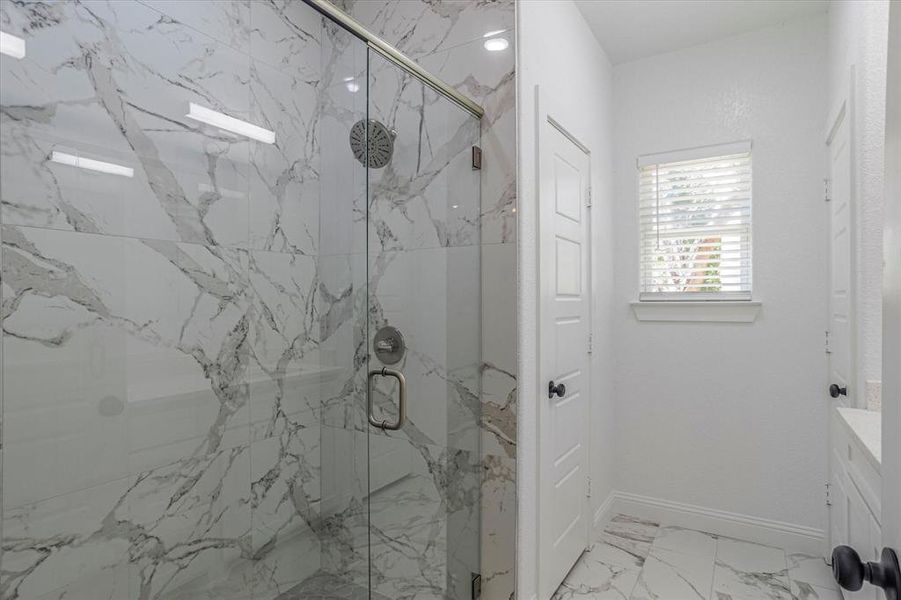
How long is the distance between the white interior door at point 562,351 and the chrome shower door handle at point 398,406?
0.65 metres

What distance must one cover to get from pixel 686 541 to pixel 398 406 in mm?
2053

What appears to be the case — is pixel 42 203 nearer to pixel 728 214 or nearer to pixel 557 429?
pixel 557 429

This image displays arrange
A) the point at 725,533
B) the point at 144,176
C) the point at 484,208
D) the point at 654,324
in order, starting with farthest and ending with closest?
1. the point at 654,324
2. the point at 725,533
3. the point at 484,208
4. the point at 144,176

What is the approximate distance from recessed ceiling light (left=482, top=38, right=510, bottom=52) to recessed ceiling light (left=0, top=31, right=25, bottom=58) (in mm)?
1520

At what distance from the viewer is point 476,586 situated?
2004 mm

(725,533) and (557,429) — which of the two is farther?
(725,533)

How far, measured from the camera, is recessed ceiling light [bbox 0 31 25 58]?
1089 millimetres

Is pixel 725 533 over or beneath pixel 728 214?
beneath

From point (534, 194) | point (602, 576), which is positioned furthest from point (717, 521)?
point (534, 194)

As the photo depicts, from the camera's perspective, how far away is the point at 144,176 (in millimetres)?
1393

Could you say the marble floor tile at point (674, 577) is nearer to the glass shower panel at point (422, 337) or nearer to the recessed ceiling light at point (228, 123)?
the glass shower panel at point (422, 337)

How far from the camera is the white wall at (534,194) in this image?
199 cm

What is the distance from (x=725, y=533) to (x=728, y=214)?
72.1 inches

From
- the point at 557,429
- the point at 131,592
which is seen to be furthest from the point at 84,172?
the point at 557,429
